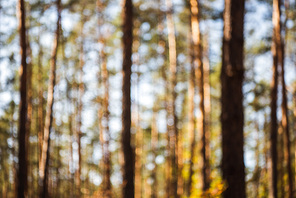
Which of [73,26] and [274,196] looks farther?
[73,26]

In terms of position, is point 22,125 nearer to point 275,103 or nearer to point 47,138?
point 47,138

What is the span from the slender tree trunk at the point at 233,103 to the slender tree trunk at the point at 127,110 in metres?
3.49

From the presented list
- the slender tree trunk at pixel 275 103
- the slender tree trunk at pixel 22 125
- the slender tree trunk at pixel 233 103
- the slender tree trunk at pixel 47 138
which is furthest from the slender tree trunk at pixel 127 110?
the slender tree trunk at pixel 275 103

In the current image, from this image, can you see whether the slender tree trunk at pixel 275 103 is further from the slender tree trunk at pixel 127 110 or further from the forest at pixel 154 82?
the slender tree trunk at pixel 127 110

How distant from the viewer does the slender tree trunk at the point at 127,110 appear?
752cm

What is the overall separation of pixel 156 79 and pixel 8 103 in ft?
25.9

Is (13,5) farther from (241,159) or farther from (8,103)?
(241,159)

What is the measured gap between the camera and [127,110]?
7.90 metres

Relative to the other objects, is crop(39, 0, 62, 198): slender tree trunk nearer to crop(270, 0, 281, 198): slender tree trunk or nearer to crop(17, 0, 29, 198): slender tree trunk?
crop(17, 0, 29, 198): slender tree trunk

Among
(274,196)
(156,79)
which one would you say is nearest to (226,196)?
(274,196)

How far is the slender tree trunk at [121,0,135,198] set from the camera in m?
7.52

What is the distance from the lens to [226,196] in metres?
4.24

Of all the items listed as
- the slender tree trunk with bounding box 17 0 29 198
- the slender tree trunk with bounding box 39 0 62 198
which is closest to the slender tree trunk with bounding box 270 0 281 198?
the slender tree trunk with bounding box 39 0 62 198

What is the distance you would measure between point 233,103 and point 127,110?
3.81 m
